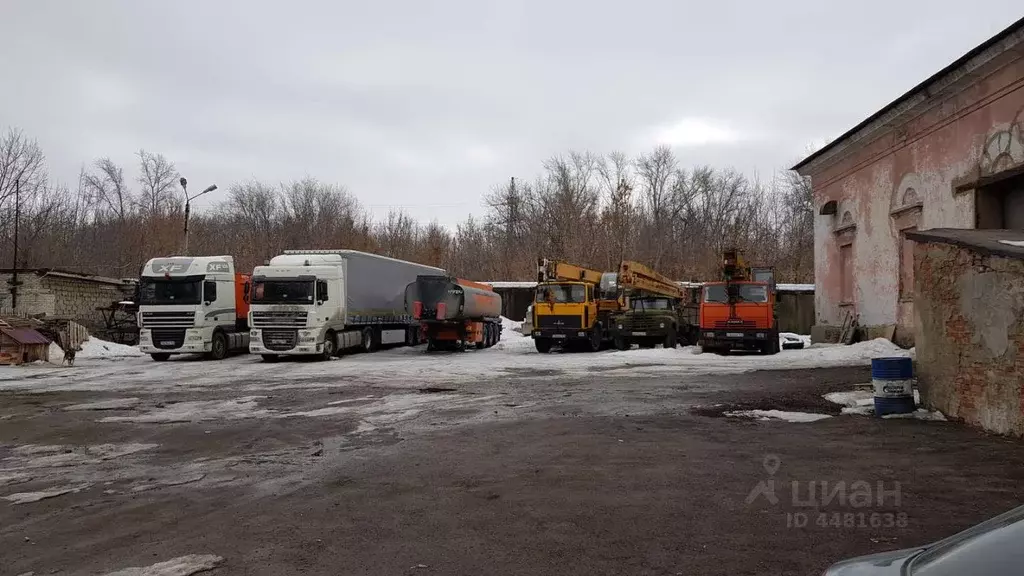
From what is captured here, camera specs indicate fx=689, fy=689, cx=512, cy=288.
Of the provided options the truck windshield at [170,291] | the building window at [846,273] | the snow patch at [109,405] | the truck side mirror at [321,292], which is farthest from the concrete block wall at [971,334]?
the truck windshield at [170,291]

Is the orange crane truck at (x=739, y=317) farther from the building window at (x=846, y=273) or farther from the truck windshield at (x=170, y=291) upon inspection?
the truck windshield at (x=170, y=291)

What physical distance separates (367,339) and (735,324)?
13484 millimetres

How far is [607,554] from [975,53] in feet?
54.2

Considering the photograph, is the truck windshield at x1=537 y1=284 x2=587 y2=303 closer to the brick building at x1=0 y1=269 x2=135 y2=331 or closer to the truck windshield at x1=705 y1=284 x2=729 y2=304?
the truck windshield at x1=705 y1=284 x2=729 y2=304

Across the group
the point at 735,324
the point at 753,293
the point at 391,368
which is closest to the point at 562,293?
the point at 735,324

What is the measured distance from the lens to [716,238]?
58.2 m

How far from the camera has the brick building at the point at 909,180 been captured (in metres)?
15.7

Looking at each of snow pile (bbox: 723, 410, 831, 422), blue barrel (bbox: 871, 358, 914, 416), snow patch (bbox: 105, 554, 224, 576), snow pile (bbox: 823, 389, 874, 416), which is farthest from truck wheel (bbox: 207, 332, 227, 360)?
blue barrel (bbox: 871, 358, 914, 416)

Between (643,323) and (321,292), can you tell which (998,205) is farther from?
(321,292)

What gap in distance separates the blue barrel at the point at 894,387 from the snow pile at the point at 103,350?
84.8 feet

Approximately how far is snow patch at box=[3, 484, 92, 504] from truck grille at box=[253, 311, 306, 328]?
52.2 ft

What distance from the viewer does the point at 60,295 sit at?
28.4m

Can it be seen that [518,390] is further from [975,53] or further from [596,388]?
[975,53]

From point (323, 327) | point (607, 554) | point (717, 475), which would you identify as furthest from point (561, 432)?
point (323, 327)
